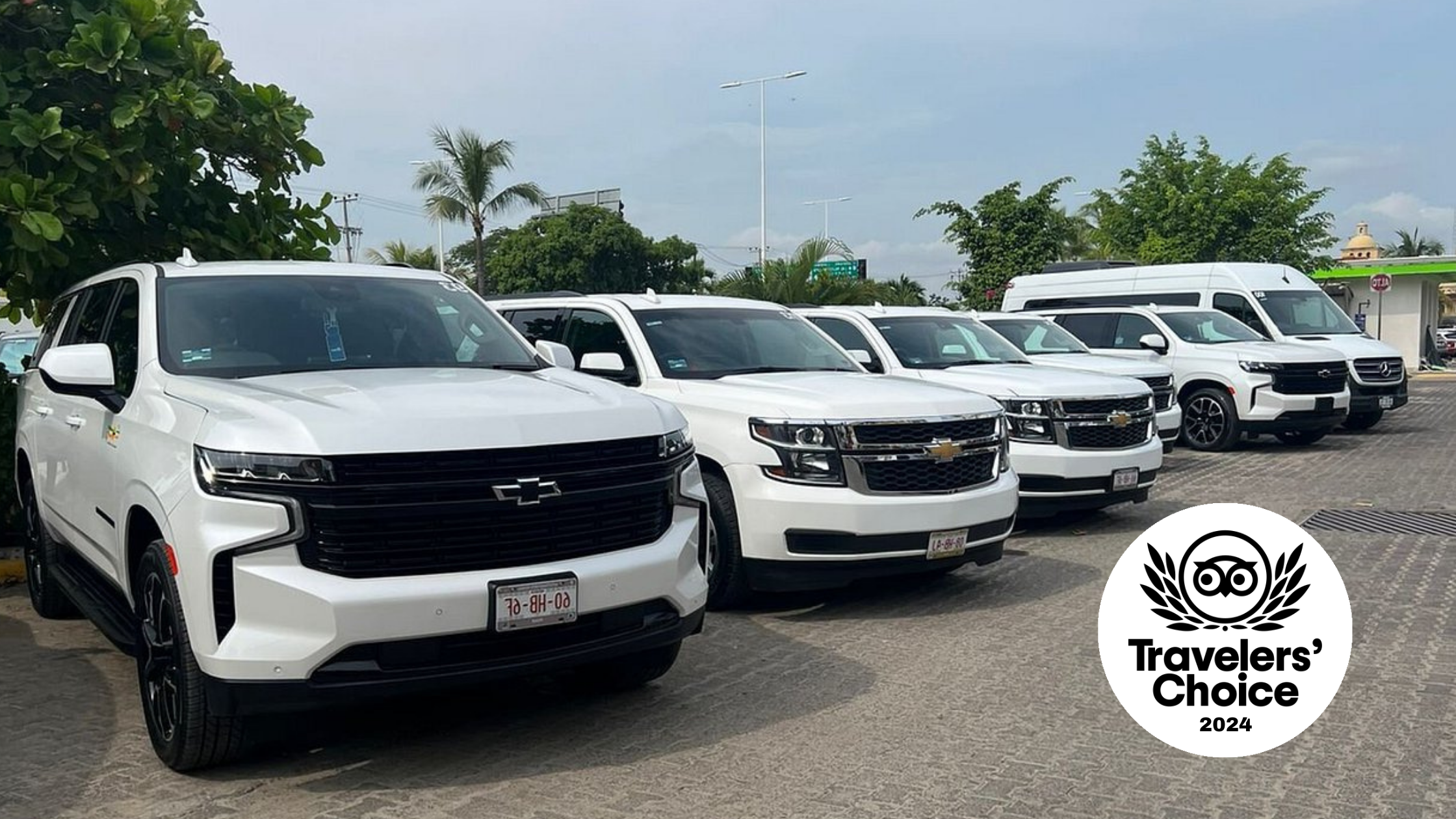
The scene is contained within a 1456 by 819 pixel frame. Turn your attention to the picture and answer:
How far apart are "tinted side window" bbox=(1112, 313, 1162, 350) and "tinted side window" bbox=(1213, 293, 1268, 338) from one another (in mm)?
2390

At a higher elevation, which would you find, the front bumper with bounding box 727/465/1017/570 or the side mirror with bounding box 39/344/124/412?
the side mirror with bounding box 39/344/124/412

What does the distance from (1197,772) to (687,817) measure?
188 centimetres

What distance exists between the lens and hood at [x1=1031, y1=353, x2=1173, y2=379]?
13.2 m

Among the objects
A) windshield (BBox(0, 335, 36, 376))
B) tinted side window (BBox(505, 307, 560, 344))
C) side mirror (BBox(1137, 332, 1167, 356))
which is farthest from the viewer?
side mirror (BBox(1137, 332, 1167, 356))

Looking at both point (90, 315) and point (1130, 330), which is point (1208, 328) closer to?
point (1130, 330)

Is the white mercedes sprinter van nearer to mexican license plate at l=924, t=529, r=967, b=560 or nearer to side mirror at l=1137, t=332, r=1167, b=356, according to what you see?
side mirror at l=1137, t=332, r=1167, b=356

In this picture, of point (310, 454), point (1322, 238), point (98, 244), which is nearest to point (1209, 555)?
point (310, 454)

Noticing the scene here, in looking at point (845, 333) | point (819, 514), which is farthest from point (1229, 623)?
point (845, 333)

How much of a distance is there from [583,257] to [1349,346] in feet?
109

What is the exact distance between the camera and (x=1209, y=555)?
424 cm

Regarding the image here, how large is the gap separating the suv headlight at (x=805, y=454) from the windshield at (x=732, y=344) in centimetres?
101

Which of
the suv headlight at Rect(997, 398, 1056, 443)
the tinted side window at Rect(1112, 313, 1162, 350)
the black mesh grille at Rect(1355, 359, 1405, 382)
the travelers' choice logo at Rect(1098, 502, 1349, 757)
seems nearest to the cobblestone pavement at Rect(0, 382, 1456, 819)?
the travelers' choice logo at Rect(1098, 502, 1349, 757)

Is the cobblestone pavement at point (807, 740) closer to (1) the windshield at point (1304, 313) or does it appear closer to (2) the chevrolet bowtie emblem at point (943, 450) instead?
(2) the chevrolet bowtie emblem at point (943, 450)

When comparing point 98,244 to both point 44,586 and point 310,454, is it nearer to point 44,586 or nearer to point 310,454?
point 44,586
